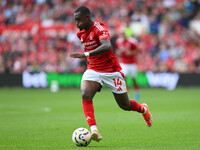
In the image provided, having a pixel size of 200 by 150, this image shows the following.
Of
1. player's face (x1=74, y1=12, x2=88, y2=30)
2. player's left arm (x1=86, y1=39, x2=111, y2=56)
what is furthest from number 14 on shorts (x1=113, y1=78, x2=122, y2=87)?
player's face (x1=74, y1=12, x2=88, y2=30)

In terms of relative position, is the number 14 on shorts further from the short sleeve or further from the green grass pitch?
the green grass pitch

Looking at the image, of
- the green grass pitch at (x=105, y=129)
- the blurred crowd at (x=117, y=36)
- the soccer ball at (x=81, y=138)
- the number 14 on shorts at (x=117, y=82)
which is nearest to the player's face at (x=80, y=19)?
the number 14 on shorts at (x=117, y=82)

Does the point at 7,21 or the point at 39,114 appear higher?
the point at 7,21

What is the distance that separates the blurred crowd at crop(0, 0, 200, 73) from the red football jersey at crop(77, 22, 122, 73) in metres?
18.9

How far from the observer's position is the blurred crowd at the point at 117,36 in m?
27.2

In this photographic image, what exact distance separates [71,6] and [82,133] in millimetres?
24111

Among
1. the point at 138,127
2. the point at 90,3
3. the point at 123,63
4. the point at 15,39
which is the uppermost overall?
the point at 90,3

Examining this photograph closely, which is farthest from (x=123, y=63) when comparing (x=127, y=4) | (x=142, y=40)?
(x=127, y=4)

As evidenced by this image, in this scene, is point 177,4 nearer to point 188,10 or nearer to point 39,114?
point 188,10

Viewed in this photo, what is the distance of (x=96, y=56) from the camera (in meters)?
7.88

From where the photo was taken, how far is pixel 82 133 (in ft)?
23.3

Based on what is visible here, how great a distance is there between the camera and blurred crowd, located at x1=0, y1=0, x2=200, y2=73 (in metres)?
27.2

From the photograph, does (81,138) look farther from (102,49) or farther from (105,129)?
(105,129)

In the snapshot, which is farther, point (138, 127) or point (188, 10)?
point (188, 10)
